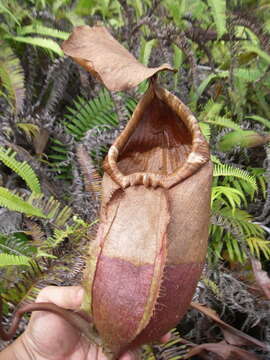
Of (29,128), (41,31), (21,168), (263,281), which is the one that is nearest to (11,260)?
(21,168)

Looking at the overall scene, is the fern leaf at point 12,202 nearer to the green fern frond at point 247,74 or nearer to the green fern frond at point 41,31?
the green fern frond at point 41,31

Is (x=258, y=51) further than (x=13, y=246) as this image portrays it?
→ Yes

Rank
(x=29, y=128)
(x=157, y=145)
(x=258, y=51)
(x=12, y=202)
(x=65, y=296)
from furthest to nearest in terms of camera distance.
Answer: (x=258, y=51)
(x=29, y=128)
(x=12, y=202)
(x=65, y=296)
(x=157, y=145)

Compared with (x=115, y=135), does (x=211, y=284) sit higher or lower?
lower

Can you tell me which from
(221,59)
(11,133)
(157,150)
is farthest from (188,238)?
(221,59)

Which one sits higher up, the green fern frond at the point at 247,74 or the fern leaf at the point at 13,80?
the green fern frond at the point at 247,74

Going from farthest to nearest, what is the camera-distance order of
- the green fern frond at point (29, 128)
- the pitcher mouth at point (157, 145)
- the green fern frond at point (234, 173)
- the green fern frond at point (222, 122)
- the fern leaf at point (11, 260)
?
1. the green fern frond at point (222, 122)
2. the green fern frond at point (29, 128)
3. the green fern frond at point (234, 173)
4. the fern leaf at point (11, 260)
5. the pitcher mouth at point (157, 145)

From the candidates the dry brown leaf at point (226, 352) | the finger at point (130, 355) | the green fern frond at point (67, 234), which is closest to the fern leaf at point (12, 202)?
the green fern frond at point (67, 234)

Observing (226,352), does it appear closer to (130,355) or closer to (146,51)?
(130,355)

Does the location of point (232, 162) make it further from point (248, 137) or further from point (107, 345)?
point (107, 345)
